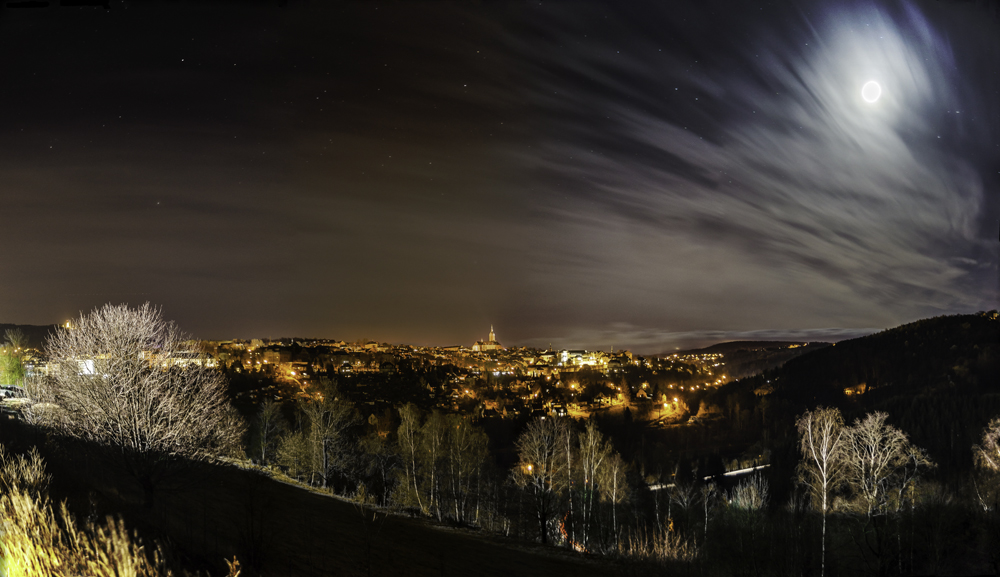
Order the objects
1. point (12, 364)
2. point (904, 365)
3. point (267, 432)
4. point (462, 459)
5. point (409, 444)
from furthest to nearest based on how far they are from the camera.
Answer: point (904, 365)
point (12, 364)
point (267, 432)
point (409, 444)
point (462, 459)

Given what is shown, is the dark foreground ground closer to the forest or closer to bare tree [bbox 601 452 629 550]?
the forest

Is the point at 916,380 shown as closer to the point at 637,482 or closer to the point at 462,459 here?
the point at 637,482

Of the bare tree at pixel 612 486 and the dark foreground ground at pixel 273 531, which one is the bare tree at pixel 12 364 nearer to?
the dark foreground ground at pixel 273 531

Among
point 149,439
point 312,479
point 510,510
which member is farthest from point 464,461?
point 149,439

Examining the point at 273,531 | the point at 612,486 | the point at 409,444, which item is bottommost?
the point at 612,486

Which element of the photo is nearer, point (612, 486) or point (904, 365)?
point (612, 486)

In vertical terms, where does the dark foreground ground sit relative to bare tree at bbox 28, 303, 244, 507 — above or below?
below

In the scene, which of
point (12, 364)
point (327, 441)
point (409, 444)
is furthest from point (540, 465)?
point (12, 364)

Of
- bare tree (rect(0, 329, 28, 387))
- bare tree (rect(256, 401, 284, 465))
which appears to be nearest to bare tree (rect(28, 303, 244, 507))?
bare tree (rect(256, 401, 284, 465))
